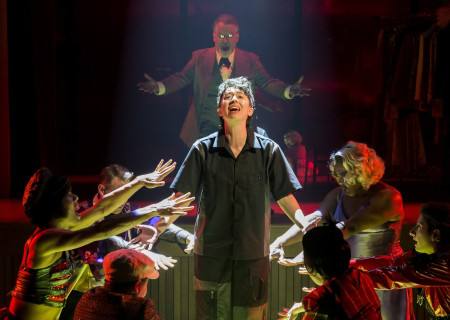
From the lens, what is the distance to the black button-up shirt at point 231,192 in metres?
3.12

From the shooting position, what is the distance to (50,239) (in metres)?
2.63

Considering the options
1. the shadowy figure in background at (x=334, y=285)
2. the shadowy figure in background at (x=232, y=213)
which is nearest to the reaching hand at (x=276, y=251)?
the shadowy figure in background at (x=232, y=213)

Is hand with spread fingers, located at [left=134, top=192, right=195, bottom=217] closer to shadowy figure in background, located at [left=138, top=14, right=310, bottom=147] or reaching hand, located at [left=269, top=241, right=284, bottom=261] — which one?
reaching hand, located at [left=269, top=241, right=284, bottom=261]

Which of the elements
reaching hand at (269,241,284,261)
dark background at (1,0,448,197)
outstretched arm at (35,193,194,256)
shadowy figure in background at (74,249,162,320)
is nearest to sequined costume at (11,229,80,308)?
outstretched arm at (35,193,194,256)

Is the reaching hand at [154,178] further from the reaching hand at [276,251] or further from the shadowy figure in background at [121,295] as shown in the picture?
the reaching hand at [276,251]

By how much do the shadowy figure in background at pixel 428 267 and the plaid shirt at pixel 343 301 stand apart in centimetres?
31

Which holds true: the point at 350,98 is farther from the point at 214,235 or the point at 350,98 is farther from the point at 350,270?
the point at 350,270

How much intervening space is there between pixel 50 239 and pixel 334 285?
144 cm

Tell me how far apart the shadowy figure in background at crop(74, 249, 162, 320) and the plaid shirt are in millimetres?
783

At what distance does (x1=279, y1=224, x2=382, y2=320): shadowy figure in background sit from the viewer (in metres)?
2.22

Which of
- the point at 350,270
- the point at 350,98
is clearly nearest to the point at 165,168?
the point at 350,270

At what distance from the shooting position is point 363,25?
313 inches

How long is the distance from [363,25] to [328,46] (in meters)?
0.61

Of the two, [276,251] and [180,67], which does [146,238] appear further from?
[180,67]
